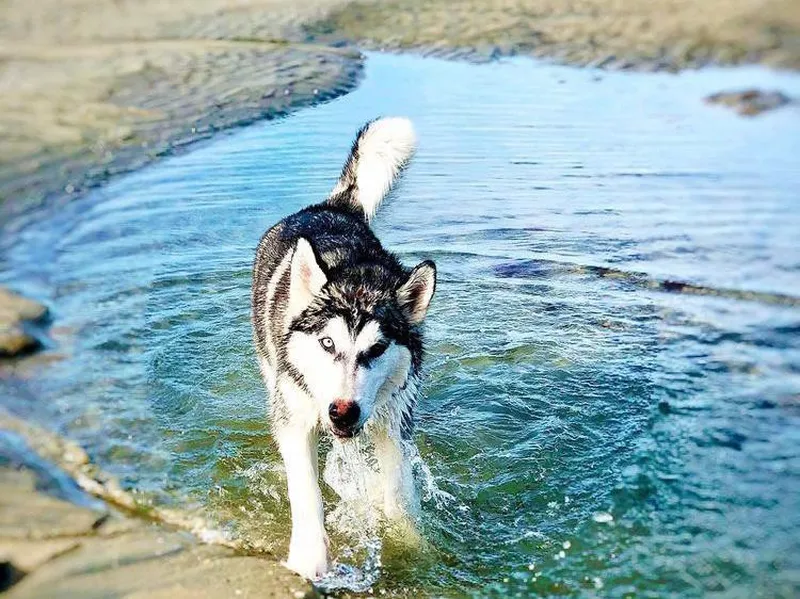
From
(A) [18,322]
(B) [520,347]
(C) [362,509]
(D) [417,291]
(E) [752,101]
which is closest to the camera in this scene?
(D) [417,291]

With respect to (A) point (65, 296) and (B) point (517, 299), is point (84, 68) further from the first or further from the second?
(B) point (517, 299)

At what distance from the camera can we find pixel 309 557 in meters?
4.39

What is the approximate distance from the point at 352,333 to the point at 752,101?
1076cm

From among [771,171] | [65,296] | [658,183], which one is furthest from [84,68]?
[771,171]

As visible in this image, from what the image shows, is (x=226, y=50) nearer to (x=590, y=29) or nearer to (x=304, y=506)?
(x=590, y=29)

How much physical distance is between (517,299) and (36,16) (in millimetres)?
15125

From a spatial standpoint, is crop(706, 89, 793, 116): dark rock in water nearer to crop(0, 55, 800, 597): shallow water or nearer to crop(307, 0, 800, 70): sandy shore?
crop(0, 55, 800, 597): shallow water

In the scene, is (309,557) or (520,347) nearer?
(309,557)

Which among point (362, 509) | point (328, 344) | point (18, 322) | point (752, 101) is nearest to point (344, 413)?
point (328, 344)

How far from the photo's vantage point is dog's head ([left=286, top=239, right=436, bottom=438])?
4082 mm

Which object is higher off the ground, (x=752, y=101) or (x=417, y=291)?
(x=417, y=291)

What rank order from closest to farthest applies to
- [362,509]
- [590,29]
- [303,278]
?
[303,278] < [362,509] < [590,29]

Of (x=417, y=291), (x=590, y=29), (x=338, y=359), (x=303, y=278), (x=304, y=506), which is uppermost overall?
(x=590, y=29)

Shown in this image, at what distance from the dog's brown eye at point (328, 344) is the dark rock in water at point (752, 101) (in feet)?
34.8
